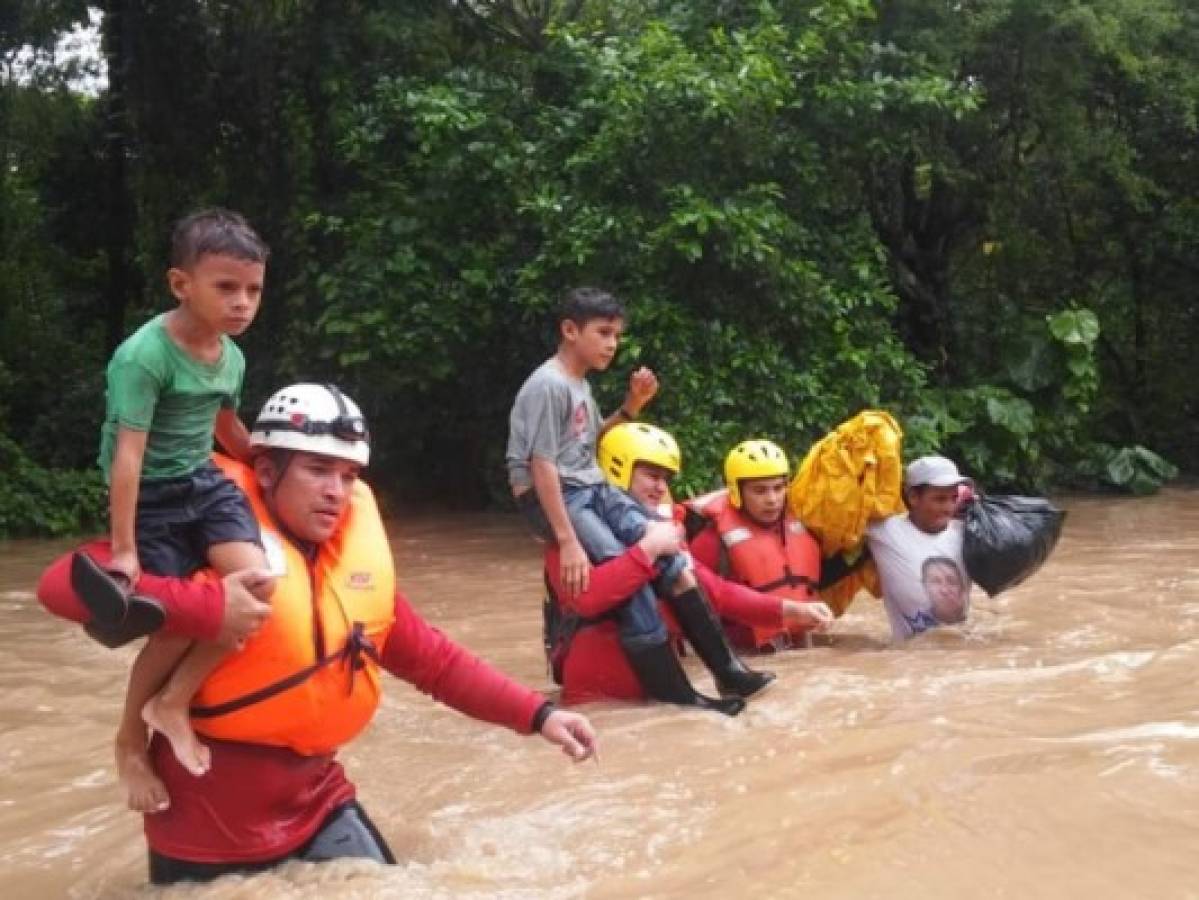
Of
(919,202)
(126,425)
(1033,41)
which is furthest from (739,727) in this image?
(919,202)

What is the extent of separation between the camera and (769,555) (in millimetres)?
6383

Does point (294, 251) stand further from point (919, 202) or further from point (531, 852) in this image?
point (531, 852)

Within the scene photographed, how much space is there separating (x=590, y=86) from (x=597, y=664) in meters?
7.08

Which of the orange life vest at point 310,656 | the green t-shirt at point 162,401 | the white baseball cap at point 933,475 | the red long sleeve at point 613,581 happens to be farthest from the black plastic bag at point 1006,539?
the green t-shirt at point 162,401

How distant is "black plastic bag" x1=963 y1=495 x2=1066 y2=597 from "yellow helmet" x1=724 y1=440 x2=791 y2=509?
35.6 inches

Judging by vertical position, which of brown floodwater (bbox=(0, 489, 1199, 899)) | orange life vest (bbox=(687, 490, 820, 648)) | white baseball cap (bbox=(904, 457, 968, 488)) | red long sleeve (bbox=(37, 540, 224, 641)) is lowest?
brown floodwater (bbox=(0, 489, 1199, 899))

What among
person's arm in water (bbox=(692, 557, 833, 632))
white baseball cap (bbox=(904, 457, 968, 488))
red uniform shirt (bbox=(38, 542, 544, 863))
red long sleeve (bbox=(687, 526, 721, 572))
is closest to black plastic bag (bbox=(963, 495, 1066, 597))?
white baseball cap (bbox=(904, 457, 968, 488))

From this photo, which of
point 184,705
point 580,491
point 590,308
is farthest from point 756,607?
point 184,705

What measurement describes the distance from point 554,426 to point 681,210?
19.2 ft

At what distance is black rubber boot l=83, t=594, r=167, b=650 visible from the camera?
2986mm

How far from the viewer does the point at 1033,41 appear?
541 inches

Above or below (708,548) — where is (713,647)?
below

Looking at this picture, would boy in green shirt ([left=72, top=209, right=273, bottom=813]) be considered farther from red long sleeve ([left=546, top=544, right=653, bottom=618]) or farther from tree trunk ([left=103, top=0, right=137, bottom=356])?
tree trunk ([left=103, top=0, right=137, bottom=356])

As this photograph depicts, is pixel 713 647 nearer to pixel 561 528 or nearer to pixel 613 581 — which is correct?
pixel 613 581
